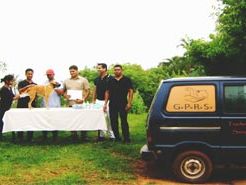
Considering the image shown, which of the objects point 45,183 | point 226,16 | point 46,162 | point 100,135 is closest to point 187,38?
point 226,16

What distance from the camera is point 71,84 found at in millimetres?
14094

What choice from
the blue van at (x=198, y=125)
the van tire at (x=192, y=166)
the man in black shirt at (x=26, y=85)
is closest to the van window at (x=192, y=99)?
the blue van at (x=198, y=125)

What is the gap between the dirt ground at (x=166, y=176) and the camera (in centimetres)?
952

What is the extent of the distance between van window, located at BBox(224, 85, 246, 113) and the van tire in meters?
0.92

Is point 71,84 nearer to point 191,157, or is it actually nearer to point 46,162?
point 46,162

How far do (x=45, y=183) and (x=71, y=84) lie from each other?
198 inches

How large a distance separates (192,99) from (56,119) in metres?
4.83

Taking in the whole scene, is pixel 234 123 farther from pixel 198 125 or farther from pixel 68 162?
pixel 68 162

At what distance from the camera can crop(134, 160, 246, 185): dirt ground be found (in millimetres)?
9523

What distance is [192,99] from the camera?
374 inches

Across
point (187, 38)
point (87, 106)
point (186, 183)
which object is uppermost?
point (187, 38)

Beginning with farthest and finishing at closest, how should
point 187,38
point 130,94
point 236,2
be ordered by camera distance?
point 187,38
point 236,2
point 130,94

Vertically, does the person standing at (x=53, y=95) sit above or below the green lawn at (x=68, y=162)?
above

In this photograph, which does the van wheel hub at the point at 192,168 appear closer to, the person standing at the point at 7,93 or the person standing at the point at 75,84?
the person standing at the point at 75,84
